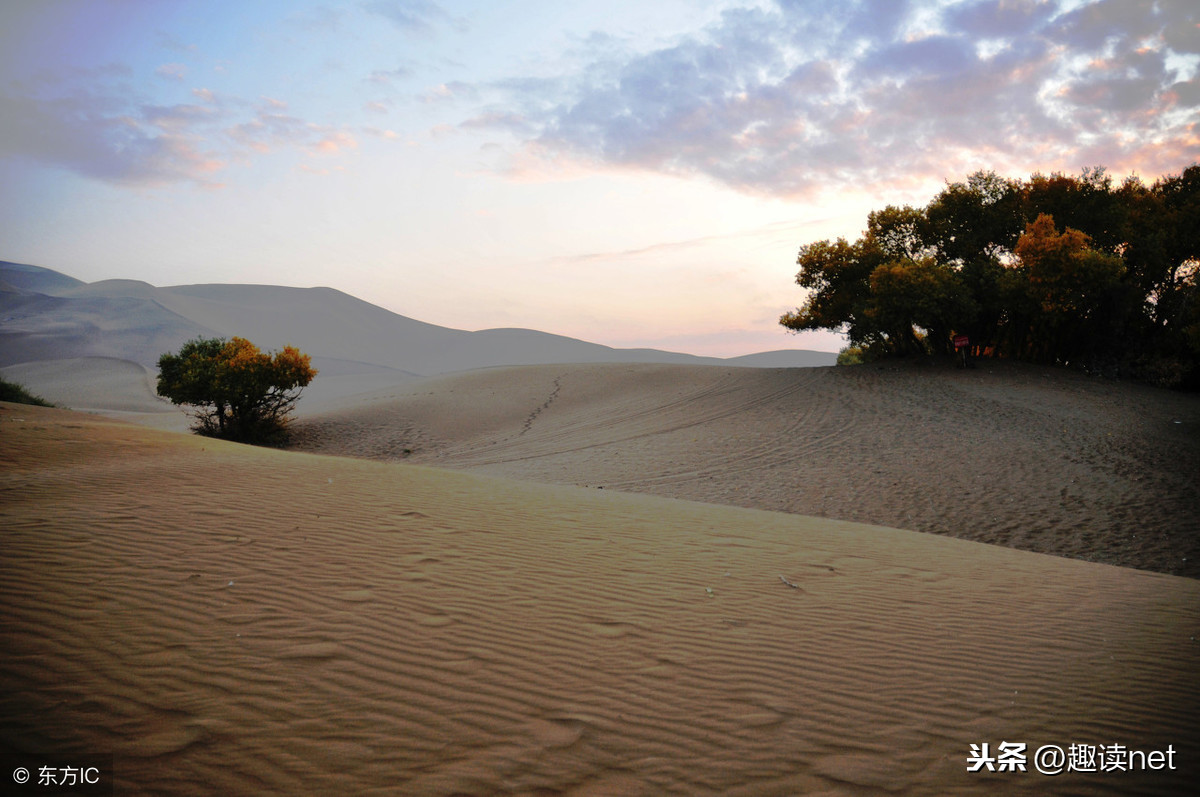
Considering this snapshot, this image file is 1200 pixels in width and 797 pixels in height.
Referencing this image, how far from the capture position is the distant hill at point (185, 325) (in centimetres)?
9269

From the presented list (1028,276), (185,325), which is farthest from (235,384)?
(185,325)

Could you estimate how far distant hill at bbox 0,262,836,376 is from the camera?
9269cm

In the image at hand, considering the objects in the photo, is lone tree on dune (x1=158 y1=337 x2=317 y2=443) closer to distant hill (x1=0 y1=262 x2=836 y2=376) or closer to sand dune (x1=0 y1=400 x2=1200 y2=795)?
sand dune (x1=0 y1=400 x2=1200 y2=795)

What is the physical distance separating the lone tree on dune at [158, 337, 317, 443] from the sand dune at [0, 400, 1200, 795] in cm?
1788

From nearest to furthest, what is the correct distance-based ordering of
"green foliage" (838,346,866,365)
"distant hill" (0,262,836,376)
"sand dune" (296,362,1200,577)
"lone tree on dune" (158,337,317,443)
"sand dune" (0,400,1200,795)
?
"sand dune" (0,400,1200,795) → "sand dune" (296,362,1200,577) → "lone tree on dune" (158,337,317,443) → "green foliage" (838,346,866,365) → "distant hill" (0,262,836,376)

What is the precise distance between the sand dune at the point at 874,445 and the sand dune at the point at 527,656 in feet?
18.8

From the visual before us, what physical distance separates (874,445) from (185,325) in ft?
444

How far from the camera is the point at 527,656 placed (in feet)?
12.7

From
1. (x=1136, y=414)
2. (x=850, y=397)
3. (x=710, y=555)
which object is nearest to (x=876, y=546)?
(x=710, y=555)

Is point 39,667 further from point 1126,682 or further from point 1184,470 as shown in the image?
point 1184,470

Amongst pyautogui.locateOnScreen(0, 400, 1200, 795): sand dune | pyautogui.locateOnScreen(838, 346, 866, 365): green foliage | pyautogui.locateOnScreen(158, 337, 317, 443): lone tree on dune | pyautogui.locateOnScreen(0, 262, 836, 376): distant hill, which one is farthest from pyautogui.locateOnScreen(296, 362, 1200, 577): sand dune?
pyautogui.locateOnScreen(0, 262, 836, 376): distant hill

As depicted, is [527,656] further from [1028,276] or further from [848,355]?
[848,355]

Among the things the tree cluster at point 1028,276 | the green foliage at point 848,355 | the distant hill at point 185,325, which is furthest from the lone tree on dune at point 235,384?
the distant hill at point 185,325

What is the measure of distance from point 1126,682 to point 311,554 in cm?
619
